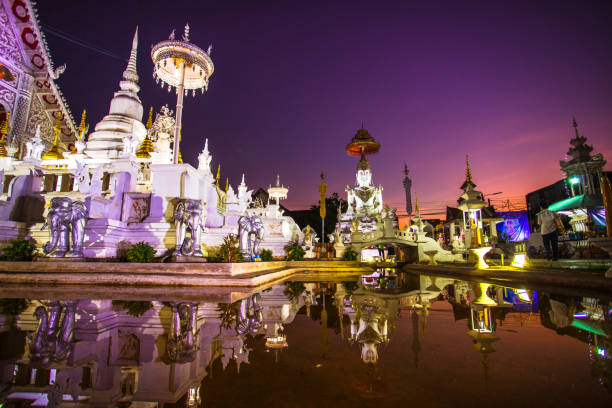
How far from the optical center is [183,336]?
9.34 ft

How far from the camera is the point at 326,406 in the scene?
1520 mm

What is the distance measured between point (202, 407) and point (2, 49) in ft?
92.7

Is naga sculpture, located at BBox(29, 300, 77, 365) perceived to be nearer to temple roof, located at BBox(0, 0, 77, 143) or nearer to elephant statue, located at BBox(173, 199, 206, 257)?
elephant statue, located at BBox(173, 199, 206, 257)

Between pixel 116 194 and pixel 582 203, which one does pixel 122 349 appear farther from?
pixel 582 203

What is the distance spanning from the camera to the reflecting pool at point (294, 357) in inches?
65.2

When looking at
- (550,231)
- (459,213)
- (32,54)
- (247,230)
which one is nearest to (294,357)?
(247,230)

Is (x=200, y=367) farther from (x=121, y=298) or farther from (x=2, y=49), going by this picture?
(x=2, y=49)

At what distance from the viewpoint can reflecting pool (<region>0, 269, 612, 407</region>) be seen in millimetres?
1655

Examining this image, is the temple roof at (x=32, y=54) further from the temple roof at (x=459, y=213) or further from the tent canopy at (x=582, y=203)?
the tent canopy at (x=582, y=203)

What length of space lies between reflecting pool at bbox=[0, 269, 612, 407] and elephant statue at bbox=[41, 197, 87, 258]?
17.3ft

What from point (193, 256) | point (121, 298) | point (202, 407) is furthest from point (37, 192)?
point (202, 407)

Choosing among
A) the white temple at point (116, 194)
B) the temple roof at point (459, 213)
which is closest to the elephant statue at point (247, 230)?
the white temple at point (116, 194)

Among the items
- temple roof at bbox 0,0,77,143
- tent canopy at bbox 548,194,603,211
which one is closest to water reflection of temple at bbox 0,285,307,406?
temple roof at bbox 0,0,77,143

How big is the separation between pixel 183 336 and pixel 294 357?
1.19 meters
